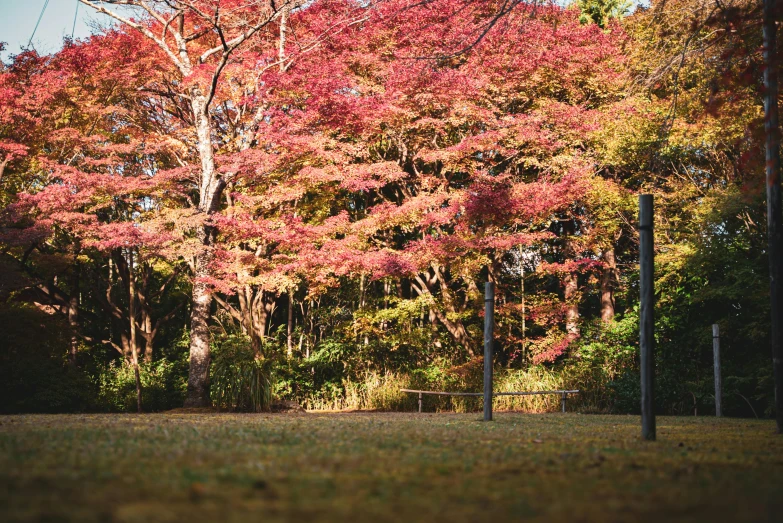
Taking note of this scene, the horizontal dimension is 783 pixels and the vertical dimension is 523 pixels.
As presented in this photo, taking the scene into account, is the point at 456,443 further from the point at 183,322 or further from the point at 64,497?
the point at 183,322

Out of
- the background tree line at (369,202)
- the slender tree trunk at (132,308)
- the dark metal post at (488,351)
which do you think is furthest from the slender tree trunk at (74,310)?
the dark metal post at (488,351)

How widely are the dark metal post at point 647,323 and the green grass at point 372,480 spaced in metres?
0.77

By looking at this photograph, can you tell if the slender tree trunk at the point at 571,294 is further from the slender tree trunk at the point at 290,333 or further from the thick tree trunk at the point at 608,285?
the slender tree trunk at the point at 290,333

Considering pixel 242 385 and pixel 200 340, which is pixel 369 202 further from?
pixel 242 385

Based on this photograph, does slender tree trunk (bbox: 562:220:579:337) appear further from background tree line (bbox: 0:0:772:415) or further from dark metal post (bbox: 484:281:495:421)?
dark metal post (bbox: 484:281:495:421)

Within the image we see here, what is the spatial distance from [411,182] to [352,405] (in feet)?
17.1

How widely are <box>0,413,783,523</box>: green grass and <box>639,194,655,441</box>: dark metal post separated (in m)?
0.77

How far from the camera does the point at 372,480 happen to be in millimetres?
2758

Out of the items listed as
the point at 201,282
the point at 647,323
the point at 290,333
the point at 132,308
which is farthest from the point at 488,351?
the point at 132,308

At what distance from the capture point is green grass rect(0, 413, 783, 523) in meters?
2.15

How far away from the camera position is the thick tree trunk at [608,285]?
52.2ft

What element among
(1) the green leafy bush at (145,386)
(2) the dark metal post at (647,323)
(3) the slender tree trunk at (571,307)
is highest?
(3) the slender tree trunk at (571,307)

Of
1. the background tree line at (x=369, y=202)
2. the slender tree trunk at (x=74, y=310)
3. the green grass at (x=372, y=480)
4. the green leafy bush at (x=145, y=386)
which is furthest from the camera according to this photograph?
the slender tree trunk at (x=74, y=310)

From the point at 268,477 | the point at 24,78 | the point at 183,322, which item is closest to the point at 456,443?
the point at 268,477
